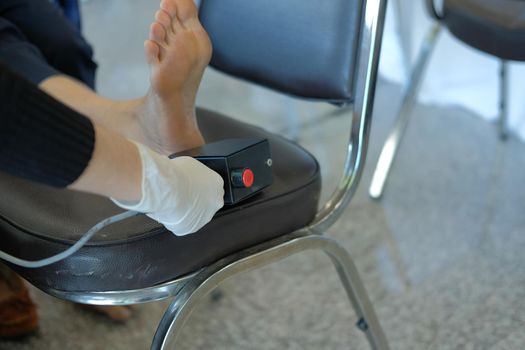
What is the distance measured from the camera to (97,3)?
323 cm

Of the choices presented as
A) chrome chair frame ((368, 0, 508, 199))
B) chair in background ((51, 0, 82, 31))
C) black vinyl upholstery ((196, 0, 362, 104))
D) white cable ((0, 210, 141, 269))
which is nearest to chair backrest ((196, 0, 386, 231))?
black vinyl upholstery ((196, 0, 362, 104))

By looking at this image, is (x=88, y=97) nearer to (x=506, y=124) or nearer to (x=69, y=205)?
(x=69, y=205)

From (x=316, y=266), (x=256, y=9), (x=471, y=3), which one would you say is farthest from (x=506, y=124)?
(x=256, y=9)

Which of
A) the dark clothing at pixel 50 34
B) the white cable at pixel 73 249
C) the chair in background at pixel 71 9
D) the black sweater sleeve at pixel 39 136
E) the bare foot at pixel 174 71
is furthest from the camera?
the chair in background at pixel 71 9

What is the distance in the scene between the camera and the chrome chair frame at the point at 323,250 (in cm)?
63

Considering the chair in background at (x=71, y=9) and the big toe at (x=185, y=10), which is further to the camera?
the chair in background at (x=71, y=9)

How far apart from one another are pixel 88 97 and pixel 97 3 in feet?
8.40

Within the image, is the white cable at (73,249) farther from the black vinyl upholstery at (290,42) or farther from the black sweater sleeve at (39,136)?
the black vinyl upholstery at (290,42)

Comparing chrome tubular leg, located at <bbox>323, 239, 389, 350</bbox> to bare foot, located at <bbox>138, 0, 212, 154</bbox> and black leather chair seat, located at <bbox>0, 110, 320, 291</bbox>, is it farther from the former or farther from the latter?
bare foot, located at <bbox>138, 0, 212, 154</bbox>

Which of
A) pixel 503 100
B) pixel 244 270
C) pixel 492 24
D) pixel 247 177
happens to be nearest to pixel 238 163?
pixel 247 177

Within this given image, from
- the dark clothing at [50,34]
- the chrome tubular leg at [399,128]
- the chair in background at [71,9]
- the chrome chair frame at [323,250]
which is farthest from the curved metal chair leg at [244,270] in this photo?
the chair in background at [71,9]

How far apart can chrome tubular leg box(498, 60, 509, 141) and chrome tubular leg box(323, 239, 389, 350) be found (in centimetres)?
90

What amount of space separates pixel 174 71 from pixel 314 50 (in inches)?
8.4

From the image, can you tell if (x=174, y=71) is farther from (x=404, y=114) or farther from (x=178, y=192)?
(x=404, y=114)
